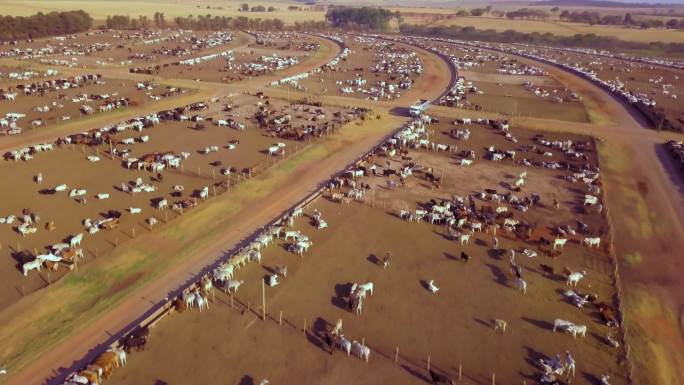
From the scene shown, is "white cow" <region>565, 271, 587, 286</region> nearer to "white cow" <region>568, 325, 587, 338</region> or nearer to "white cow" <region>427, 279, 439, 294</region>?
"white cow" <region>568, 325, 587, 338</region>

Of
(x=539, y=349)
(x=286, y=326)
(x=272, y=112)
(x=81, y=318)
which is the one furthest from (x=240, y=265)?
(x=272, y=112)

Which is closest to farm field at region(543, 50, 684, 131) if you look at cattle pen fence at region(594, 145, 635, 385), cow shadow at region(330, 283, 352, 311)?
cattle pen fence at region(594, 145, 635, 385)

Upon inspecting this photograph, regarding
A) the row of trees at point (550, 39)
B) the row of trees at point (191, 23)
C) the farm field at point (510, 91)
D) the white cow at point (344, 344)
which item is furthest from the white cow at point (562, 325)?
the row of trees at point (191, 23)

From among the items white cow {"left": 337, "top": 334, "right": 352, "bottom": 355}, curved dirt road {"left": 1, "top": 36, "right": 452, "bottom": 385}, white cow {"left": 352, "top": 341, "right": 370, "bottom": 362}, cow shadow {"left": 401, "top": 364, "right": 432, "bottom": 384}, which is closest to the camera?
cow shadow {"left": 401, "top": 364, "right": 432, "bottom": 384}

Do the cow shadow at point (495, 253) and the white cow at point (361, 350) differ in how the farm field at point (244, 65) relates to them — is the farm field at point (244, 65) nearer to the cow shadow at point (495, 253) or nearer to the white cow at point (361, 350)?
the cow shadow at point (495, 253)

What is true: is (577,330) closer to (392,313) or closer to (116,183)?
(392,313)

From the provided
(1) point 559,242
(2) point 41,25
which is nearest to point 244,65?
(2) point 41,25

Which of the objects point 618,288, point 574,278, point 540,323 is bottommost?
point 540,323
